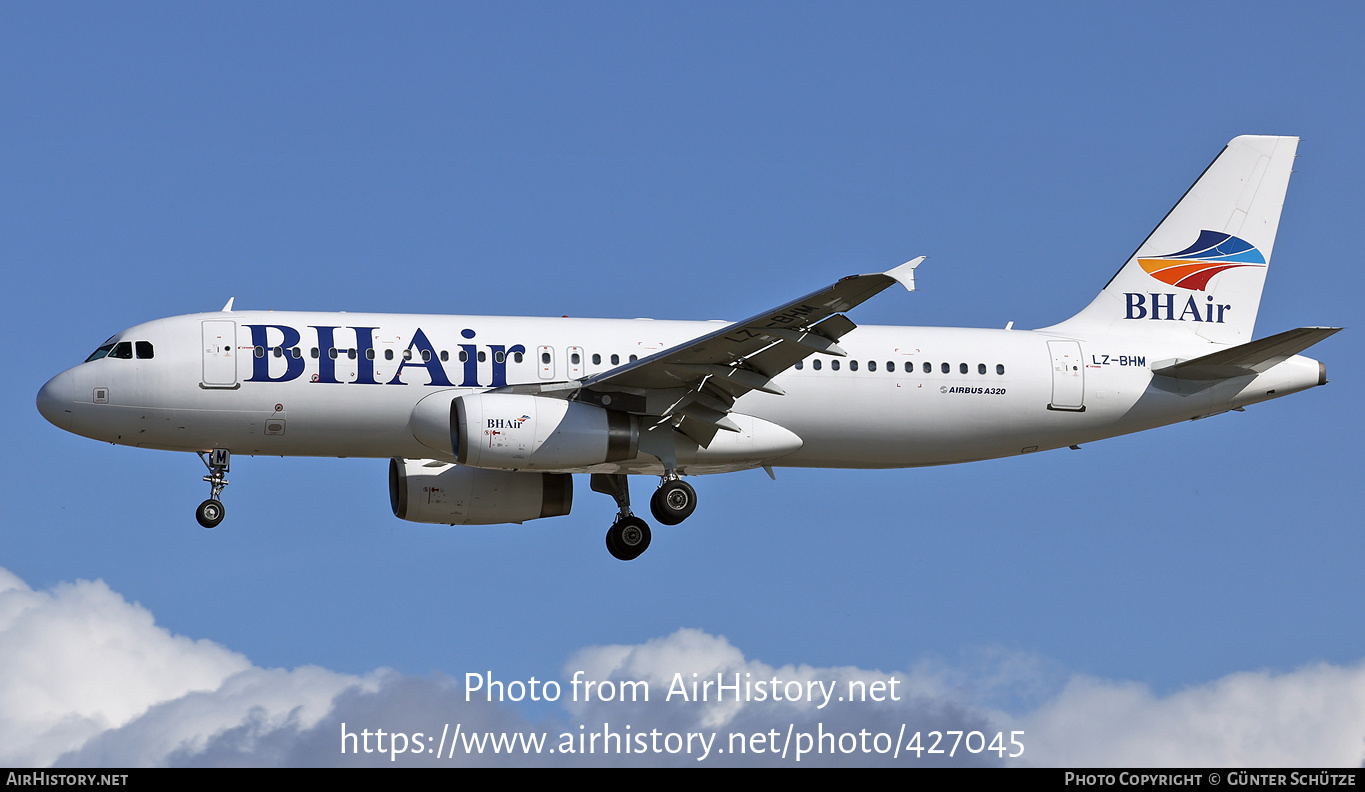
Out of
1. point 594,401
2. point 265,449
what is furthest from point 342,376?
point 594,401

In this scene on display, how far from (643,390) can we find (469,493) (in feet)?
18.6

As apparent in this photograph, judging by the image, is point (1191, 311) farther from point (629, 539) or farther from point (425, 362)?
point (425, 362)

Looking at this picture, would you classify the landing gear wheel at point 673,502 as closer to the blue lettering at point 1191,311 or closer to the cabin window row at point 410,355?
the cabin window row at point 410,355

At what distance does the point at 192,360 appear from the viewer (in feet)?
103

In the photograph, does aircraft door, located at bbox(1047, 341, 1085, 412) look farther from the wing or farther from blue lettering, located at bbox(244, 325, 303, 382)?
blue lettering, located at bbox(244, 325, 303, 382)

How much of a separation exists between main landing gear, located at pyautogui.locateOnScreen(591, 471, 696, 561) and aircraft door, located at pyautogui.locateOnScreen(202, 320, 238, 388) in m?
7.35

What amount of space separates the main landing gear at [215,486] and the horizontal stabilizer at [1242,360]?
Answer: 18446mm

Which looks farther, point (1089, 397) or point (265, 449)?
point (1089, 397)

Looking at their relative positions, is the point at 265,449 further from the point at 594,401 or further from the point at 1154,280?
the point at 1154,280

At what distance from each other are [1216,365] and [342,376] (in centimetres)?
1708

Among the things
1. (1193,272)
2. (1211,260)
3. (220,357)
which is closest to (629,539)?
(220,357)

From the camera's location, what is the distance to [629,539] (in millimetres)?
34375

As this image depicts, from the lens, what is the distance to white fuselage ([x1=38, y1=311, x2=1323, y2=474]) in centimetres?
3133
